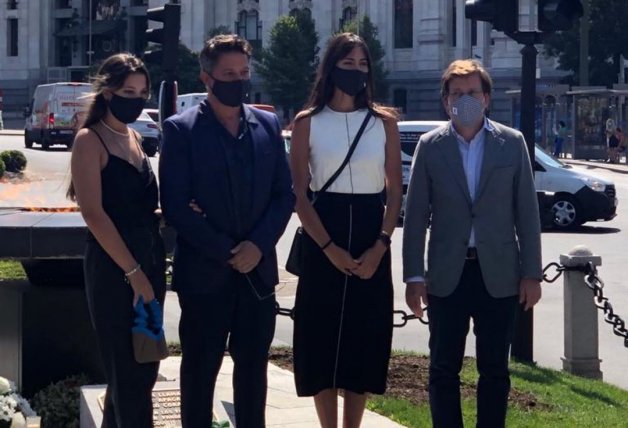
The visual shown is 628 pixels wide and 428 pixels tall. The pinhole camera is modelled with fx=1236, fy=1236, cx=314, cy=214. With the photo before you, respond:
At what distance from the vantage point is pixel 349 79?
5.82 metres

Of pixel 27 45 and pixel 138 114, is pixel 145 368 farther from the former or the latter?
pixel 27 45

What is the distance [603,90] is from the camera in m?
41.3

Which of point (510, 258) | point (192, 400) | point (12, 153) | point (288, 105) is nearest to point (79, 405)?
point (192, 400)

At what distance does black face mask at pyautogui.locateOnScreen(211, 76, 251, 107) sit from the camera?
5363 millimetres

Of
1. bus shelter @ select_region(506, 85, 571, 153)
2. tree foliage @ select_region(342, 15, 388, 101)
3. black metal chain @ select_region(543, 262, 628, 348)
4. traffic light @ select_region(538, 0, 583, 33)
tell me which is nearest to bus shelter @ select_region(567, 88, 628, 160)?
bus shelter @ select_region(506, 85, 571, 153)

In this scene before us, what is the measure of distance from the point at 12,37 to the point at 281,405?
88837mm

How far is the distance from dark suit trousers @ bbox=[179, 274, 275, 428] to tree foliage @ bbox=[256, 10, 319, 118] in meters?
65.3

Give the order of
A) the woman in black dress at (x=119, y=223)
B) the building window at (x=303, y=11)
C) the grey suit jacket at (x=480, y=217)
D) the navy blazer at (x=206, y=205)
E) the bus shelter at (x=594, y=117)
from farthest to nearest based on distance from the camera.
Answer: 1. the building window at (x=303, y=11)
2. the bus shelter at (x=594, y=117)
3. the grey suit jacket at (x=480, y=217)
4. the navy blazer at (x=206, y=205)
5. the woman in black dress at (x=119, y=223)

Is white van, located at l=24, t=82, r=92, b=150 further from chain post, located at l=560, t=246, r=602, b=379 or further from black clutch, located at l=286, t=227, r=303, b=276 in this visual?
black clutch, located at l=286, t=227, r=303, b=276

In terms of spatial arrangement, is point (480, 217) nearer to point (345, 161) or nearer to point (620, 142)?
point (345, 161)

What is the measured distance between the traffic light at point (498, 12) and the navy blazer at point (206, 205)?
4.01 m

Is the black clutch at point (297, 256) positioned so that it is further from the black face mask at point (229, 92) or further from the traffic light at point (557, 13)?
the traffic light at point (557, 13)

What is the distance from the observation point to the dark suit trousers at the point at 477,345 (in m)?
5.75

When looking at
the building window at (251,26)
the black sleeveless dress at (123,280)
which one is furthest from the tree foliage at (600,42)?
the black sleeveless dress at (123,280)
